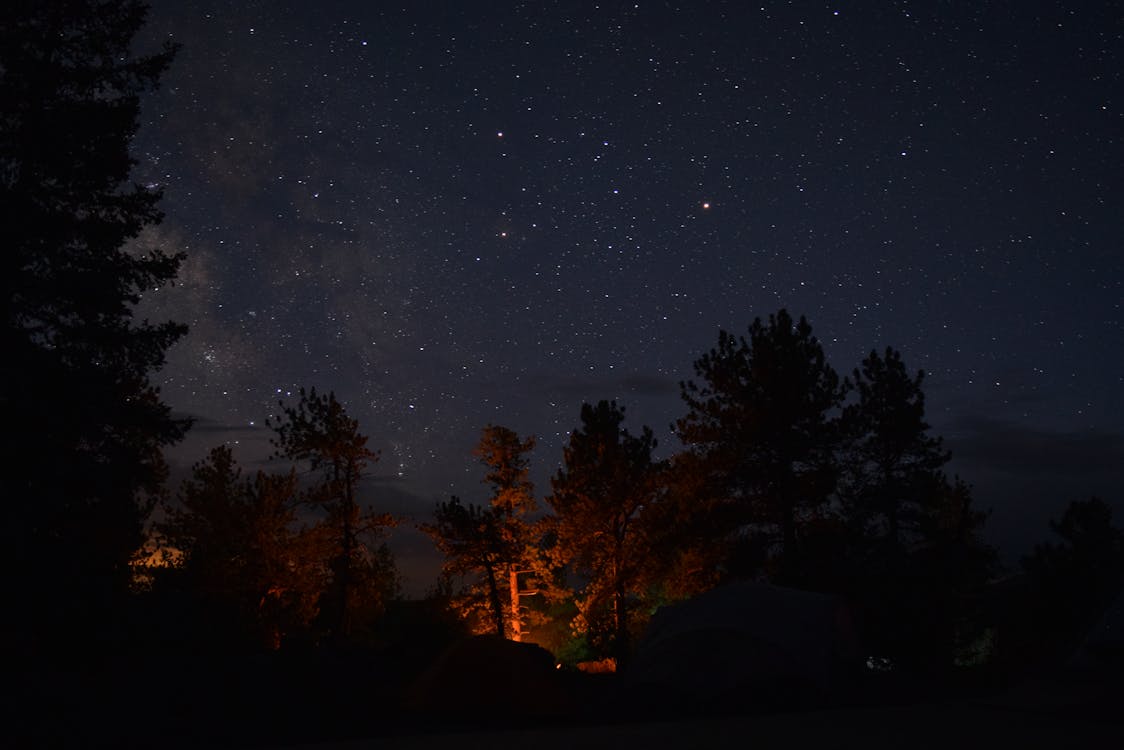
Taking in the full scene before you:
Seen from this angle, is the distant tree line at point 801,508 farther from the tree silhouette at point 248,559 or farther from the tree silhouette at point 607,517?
the tree silhouette at point 248,559

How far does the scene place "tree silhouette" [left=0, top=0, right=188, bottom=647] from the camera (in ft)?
46.1

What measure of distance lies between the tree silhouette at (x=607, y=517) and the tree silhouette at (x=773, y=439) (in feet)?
14.7

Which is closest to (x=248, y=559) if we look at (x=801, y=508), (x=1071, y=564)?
(x=801, y=508)

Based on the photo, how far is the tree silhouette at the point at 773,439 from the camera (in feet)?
92.7

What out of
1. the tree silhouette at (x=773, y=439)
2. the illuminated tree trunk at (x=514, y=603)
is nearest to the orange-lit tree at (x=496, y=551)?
the illuminated tree trunk at (x=514, y=603)

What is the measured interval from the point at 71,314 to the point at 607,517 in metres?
23.1

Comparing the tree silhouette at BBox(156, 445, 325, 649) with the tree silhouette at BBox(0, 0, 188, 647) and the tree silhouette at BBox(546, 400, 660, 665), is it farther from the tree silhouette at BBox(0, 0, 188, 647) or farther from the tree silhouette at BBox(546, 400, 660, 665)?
the tree silhouette at BBox(0, 0, 188, 647)

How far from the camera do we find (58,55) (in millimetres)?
15812

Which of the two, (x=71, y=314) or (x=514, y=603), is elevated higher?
(x=71, y=314)

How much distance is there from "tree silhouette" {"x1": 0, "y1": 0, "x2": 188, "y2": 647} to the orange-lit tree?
69.2 ft

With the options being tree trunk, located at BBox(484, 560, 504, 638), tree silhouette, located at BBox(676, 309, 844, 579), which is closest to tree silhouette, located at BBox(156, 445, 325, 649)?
tree trunk, located at BBox(484, 560, 504, 638)

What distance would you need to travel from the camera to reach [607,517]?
112ft

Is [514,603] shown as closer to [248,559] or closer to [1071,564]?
[248,559]

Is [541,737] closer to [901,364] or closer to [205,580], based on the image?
[901,364]
